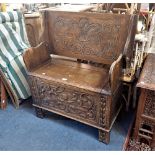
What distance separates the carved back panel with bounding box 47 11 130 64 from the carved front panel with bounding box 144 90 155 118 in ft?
1.45

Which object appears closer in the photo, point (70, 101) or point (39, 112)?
point (70, 101)

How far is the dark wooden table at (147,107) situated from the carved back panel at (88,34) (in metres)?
0.29

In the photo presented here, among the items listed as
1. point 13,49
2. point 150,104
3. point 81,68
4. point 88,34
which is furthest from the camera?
point 13,49

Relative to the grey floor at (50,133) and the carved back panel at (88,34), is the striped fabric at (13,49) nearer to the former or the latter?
the grey floor at (50,133)

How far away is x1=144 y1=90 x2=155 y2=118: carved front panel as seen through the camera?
1.26 metres

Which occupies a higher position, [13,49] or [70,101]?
[13,49]

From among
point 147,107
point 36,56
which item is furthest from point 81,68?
point 147,107

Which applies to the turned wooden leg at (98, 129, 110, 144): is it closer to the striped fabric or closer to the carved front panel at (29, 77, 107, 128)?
the carved front panel at (29, 77, 107, 128)

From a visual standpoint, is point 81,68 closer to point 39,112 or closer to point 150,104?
point 39,112

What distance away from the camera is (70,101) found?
5.01 feet

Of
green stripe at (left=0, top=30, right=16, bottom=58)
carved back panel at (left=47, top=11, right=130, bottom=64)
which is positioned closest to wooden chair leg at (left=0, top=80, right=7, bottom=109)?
green stripe at (left=0, top=30, right=16, bottom=58)

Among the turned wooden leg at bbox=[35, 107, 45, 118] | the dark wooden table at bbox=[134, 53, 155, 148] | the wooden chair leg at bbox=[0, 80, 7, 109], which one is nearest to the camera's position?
the dark wooden table at bbox=[134, 53, 155, 148]

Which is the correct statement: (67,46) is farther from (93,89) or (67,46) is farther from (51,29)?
(93,89)

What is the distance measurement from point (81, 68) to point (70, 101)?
1.23 ft
